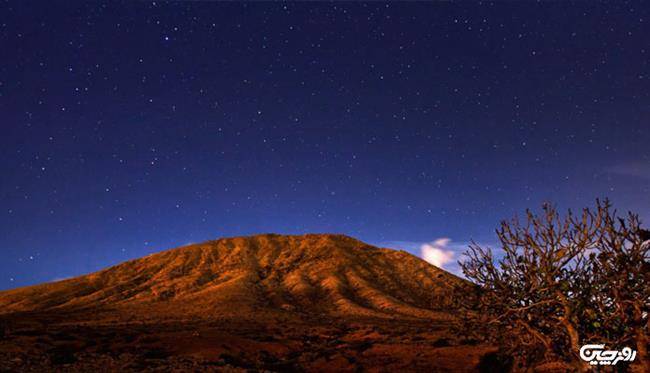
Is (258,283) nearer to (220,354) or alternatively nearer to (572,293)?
(220,354)

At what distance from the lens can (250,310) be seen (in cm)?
4812

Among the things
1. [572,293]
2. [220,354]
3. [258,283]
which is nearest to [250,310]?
[258,283]

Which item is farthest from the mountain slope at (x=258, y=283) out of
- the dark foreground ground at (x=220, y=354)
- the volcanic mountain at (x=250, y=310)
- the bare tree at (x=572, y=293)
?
the bare tree at (x=572, y=293)

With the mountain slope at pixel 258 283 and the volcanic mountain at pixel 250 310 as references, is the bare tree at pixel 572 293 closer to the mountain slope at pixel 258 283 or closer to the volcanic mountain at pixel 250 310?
the volcanic mountain at pixel 250 310

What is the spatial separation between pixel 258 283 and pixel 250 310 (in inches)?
729

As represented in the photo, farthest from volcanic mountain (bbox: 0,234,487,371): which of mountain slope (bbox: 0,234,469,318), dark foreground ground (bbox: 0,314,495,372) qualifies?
mountain slope (bbox: 0,234,469,318)

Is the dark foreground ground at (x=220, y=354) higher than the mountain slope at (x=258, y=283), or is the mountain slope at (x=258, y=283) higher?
the mountain slope at (x=258, y=283)

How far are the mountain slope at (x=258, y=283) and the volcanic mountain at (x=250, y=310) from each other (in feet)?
0.80

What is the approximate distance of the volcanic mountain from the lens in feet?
56.7

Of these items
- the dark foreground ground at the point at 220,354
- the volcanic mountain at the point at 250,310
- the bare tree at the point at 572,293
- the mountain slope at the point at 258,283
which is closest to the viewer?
the bare tree at the point at 572,293

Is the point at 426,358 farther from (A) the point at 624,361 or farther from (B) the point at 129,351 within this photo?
(B) the point at 129,351

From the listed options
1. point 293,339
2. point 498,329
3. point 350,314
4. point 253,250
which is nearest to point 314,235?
point 253,250

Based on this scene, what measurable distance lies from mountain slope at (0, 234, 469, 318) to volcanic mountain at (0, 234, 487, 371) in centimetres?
24

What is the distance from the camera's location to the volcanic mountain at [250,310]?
56.7 ft
